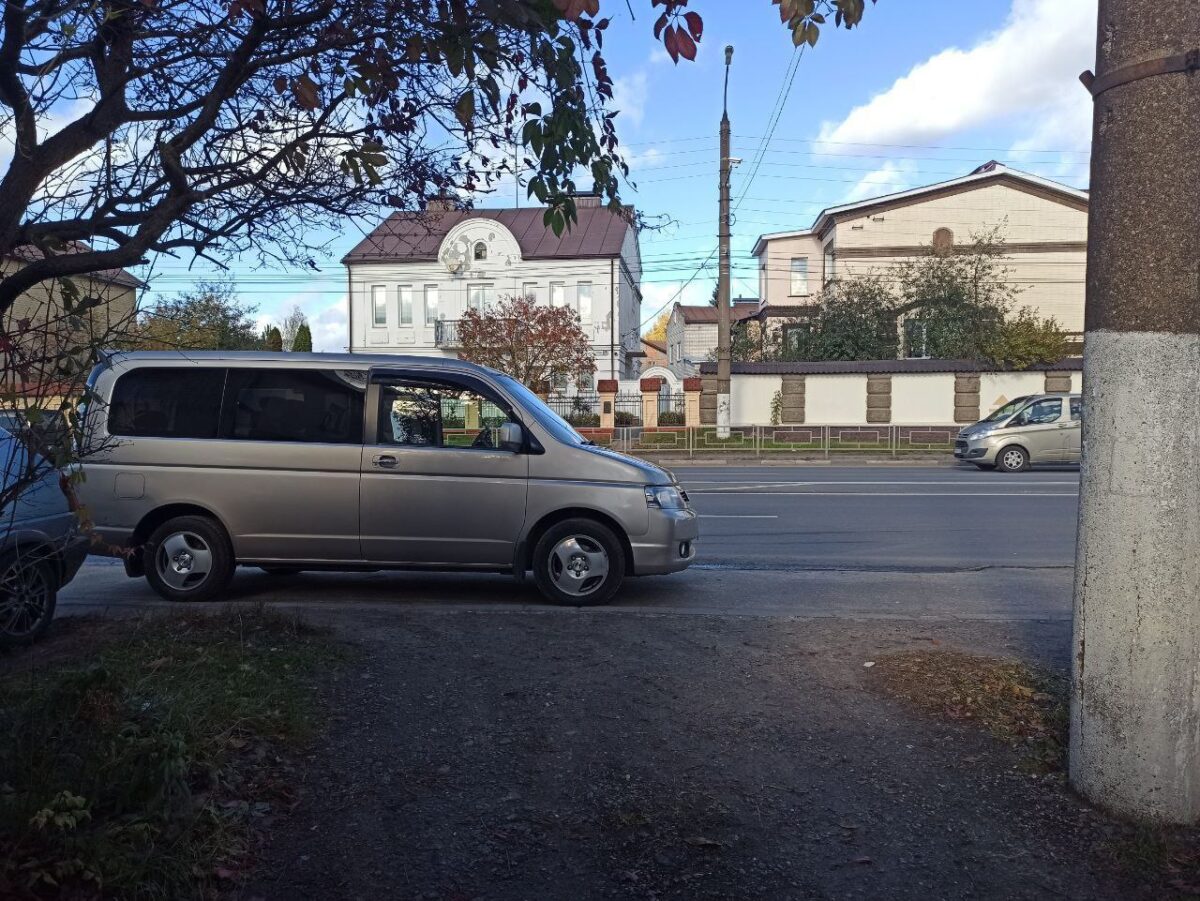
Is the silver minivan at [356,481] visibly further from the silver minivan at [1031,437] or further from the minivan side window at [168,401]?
the silver minivan at [1031,437]

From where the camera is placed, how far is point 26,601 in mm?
5770

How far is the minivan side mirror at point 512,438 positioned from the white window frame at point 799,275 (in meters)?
47.1

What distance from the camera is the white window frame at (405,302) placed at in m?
49.9

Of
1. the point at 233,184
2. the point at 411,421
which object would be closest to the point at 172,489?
the point at 411,421

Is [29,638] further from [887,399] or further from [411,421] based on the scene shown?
[887,399]

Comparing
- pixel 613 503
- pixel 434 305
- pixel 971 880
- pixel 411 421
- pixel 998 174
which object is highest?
pixel 998 174

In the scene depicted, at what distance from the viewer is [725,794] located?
406 centimetres

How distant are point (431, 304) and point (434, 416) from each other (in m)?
43.1

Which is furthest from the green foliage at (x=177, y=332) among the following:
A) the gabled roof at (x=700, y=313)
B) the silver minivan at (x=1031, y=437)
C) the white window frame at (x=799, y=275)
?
the gabled roof at (x=700, y=313)

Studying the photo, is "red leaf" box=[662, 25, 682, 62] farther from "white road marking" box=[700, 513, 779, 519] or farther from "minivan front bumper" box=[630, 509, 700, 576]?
"white road marking" box=[700, 513, 779, 519]

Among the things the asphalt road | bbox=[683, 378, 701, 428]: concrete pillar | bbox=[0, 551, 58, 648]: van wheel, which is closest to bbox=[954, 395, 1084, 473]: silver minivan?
the asphalt road

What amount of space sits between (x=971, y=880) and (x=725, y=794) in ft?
3.14

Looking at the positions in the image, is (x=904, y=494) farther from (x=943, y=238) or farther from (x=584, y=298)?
(x=584, y=298)

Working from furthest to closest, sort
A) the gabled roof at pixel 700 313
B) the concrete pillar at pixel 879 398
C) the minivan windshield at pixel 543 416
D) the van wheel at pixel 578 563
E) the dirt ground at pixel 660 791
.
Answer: the gabled roof at pixel 700 313
the concrete pillar at pixel 879 398
the minivan windshield at pixel 543 416
the van wheel at pixel 578 563
the dirt ground at pixel 660 791
